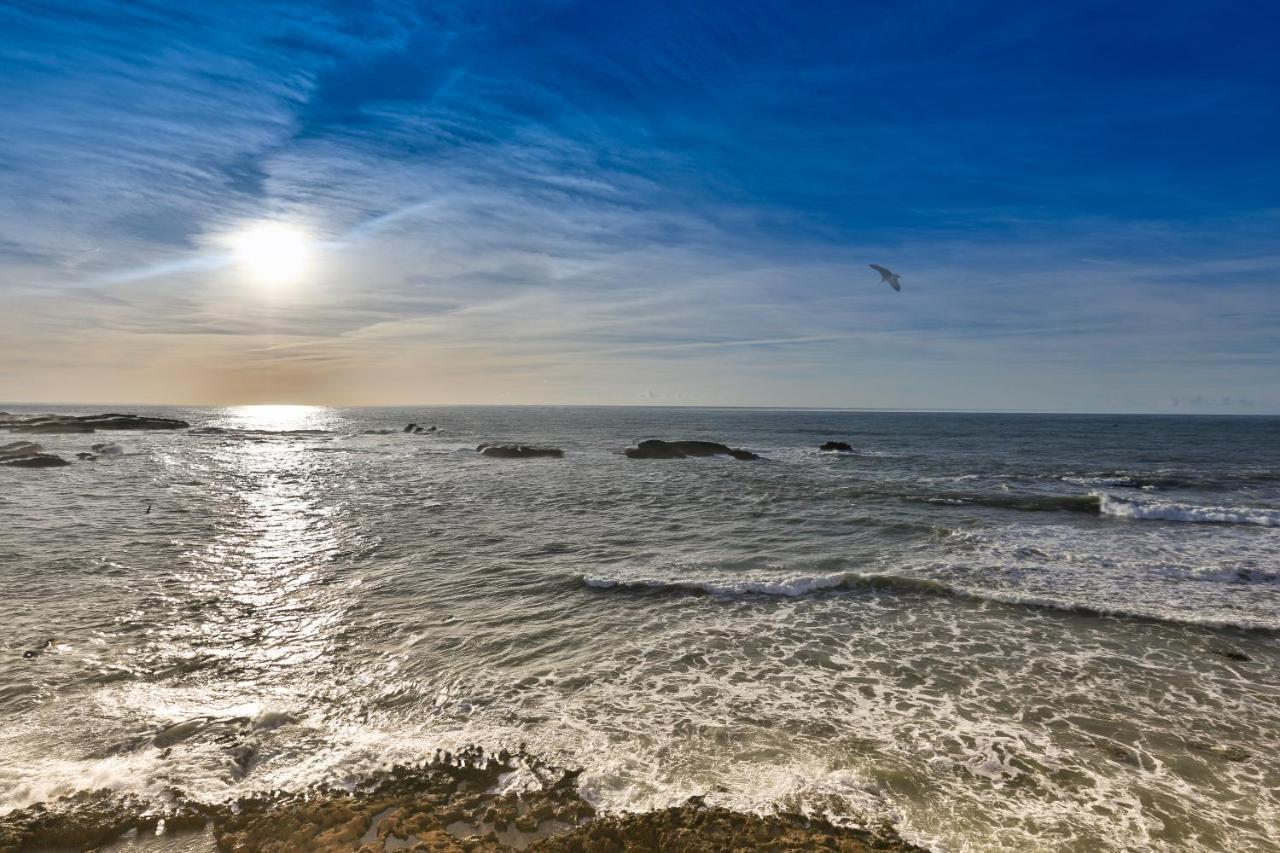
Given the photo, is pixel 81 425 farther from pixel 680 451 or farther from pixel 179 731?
pixel 179 731

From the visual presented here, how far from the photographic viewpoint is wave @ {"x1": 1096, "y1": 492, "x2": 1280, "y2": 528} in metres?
26.8

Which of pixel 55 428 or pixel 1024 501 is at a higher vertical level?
pixel 55 428

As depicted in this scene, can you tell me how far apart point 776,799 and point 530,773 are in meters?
3.24

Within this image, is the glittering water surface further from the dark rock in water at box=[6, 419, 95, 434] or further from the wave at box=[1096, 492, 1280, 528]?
the dark rock in water at box=[6, 419, 95, 434]

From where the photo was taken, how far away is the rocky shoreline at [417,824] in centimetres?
668

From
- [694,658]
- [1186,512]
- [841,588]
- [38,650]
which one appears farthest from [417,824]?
[1186,512]

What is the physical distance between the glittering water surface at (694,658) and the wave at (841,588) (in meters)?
0.10

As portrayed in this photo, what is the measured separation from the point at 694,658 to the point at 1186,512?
95.6 feet

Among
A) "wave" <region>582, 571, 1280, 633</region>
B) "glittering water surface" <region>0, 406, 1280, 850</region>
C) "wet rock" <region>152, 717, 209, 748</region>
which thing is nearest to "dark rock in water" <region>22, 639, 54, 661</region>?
"glittering water surface" <region>0, 406, 1280, 850</region>

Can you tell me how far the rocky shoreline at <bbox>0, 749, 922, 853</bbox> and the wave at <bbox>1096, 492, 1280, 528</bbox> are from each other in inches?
1164

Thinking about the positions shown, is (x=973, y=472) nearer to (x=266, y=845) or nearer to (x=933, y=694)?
(x=933, y=694)

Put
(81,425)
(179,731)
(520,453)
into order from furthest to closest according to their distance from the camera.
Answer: (81,425)
(520,453)
(179,731)

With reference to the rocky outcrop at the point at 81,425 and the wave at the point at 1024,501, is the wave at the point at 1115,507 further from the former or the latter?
the rocky outcrop at the point at 81,425

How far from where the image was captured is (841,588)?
54.4ft
